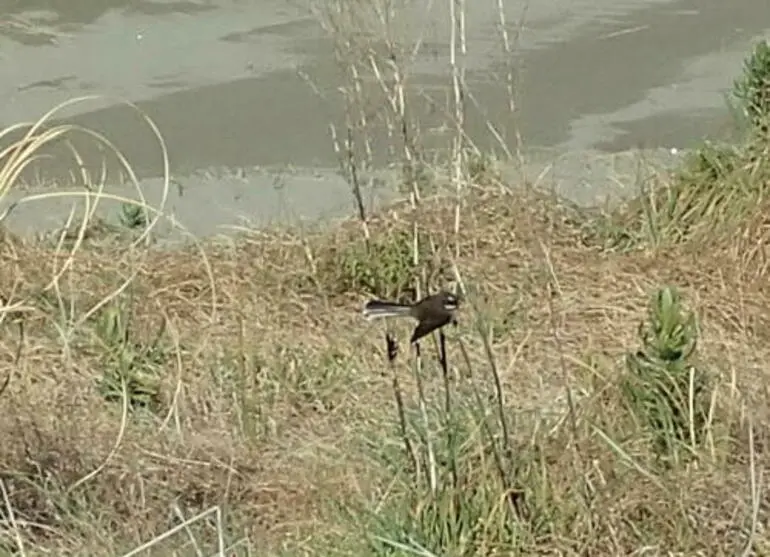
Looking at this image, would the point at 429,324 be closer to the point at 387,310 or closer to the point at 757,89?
the point at 387,310

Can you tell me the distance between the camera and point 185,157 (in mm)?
6688

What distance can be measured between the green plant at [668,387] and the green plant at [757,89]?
182cm

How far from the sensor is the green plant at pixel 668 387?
3.70m

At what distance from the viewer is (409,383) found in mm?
4344

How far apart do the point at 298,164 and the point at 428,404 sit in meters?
2.87

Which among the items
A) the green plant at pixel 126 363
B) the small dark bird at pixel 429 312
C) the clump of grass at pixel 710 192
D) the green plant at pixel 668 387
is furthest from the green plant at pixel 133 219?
the small dark bird at pixel 429 312

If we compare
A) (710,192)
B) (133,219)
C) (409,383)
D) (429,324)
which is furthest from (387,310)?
(133,219)

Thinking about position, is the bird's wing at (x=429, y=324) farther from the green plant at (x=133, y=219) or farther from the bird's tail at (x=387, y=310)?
the green plant at (x=133, y=219)

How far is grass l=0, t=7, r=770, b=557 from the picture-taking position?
333cm

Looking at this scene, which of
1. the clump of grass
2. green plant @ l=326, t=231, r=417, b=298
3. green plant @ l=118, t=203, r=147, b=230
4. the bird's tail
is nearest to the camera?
the bird's tail

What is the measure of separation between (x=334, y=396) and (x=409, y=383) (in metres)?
0.18

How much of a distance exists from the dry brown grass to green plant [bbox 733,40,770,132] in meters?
0.56

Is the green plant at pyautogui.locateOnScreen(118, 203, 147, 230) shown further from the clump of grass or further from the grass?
the clump of grass

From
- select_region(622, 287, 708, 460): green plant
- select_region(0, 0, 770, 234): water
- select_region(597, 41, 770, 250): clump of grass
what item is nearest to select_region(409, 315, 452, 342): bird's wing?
select_region(622, 287, 708, 460): green plant
